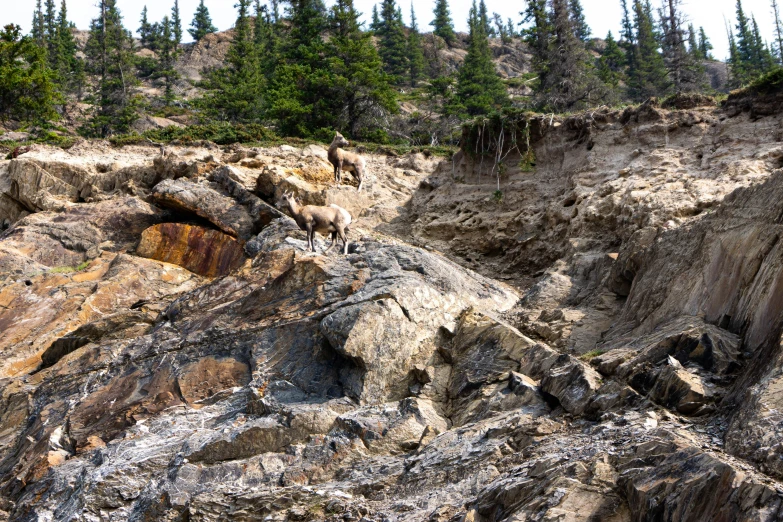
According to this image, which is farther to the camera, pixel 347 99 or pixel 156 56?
pixel 156 56

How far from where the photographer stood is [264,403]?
480 inches

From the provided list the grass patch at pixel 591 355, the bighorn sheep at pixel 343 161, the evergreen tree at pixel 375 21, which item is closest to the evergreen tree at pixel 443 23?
the evergreen tree at pixel 375 21

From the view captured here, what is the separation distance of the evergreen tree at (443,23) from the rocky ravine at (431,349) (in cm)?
6786

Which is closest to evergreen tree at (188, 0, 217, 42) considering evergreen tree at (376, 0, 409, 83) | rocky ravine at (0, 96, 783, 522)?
evergreen tree at (376, 0, 409, 83)

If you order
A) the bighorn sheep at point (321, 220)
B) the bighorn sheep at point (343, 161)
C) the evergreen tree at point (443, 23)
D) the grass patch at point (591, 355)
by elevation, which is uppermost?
the evergreen tree at point (443, 23)

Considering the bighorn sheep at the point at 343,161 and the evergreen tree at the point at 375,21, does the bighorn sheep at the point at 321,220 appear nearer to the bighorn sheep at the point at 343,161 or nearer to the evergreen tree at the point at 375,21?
the bighorn sheep at the point at 343,161

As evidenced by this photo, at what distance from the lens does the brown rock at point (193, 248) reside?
20594mm

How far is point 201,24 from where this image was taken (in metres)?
98.2

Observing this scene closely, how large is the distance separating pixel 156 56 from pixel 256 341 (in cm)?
7949

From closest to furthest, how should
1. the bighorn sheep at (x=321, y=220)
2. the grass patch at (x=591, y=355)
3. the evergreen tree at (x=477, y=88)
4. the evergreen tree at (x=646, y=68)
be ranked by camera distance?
the grass patch at (x=591, y=355)
the bighorn sheep at (x=321, y=220)
the evergreen tree at (x=477, y=88)
the evergreen tree at (x=646, y=68)

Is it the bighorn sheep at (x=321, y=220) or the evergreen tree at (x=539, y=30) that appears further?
the evergreen tree at (x=539, y=30)

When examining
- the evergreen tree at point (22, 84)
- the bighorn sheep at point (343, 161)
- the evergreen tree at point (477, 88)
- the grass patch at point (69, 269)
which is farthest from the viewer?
the evergreen tree at point (477, 88)

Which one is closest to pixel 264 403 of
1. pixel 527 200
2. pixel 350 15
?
pixel 527 200

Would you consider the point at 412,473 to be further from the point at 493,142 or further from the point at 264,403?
the point at 493,142
